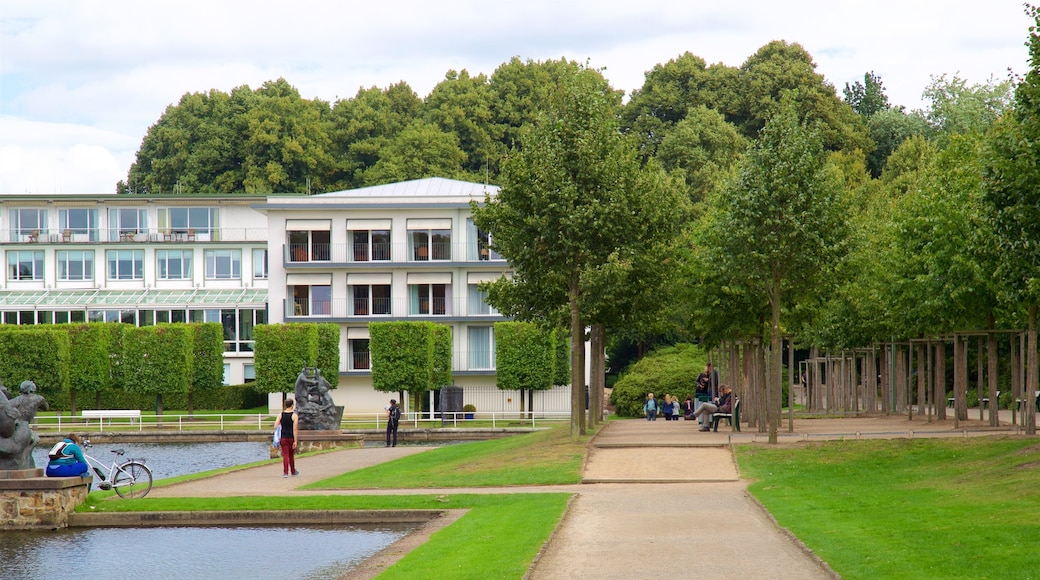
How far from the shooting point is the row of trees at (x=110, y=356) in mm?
63062

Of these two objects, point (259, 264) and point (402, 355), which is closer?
point (402, 355)

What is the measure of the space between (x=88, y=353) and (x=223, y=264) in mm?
22636

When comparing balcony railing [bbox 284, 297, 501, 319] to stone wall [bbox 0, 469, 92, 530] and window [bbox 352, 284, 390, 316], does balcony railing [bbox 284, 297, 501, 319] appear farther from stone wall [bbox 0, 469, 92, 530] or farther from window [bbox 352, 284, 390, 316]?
stone wall [bbox 0, 469, 92, 530]

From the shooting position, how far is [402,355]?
2461 inches

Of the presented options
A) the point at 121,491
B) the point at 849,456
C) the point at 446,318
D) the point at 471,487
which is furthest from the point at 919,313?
the point at 446,318

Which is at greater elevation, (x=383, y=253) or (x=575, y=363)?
(x=383, y=253)

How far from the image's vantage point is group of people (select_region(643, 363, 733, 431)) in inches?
1328

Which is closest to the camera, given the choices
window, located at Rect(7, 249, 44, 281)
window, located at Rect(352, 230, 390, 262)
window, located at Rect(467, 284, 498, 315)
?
window, located at Rect(467, 284, 498, 315)

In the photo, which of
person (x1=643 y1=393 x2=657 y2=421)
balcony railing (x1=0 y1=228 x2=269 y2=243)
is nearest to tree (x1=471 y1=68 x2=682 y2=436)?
person (x1=643 y1=393 x2=657 y2=421)

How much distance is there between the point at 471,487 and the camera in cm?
2414

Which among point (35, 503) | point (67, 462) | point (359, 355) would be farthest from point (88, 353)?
point (35, 503)

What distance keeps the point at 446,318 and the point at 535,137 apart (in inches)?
1639

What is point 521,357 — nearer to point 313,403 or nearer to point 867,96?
point 313,403

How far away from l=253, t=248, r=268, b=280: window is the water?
3416cm
